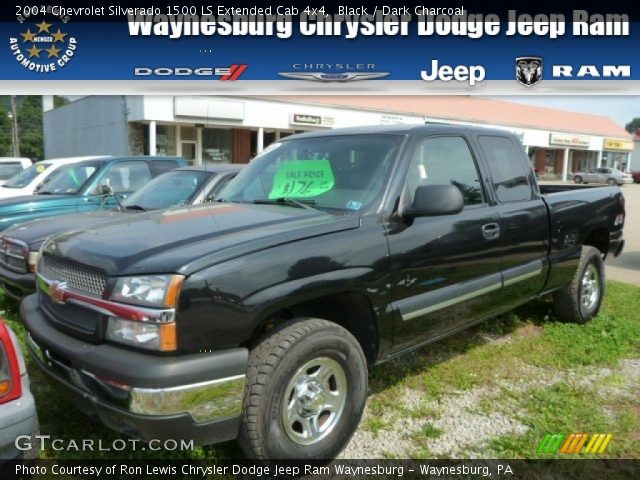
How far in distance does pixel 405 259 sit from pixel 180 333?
1427mm

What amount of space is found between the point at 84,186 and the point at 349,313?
552 centimetres

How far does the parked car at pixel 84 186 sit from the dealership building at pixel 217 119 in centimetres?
1015

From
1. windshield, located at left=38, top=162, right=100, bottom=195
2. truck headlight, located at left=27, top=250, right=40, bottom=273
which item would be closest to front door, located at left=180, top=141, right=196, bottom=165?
windshield, located at left=38, top=162, right=100, bottom=195

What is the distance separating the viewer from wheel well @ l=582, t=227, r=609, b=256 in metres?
5.48

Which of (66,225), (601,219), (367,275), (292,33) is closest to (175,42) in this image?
(292,33)

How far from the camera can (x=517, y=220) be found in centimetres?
409

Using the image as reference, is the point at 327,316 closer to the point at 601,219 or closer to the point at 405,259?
the point at 405,259

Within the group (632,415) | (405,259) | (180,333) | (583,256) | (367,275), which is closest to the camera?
(180,333)

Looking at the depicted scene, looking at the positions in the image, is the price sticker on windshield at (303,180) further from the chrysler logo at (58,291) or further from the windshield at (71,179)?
the windshield at (71,179)

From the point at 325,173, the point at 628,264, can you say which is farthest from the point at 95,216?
the point at 628,264

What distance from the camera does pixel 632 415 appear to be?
3471mm

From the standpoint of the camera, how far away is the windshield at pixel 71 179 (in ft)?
24.5

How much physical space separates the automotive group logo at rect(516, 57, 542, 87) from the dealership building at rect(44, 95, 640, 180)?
2.38 meters

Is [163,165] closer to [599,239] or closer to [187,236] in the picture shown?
[187,236]
